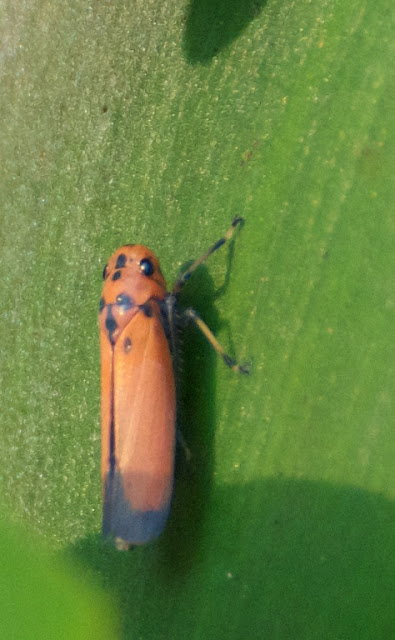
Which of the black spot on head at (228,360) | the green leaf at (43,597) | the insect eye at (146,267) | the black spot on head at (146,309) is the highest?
the insect eye at (146,267)

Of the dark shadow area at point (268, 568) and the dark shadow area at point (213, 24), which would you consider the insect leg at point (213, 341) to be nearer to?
the dark shadow area at point (268, 568)

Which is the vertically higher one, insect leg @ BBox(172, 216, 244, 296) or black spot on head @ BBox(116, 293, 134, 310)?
insect leg @ BBox(172, 216, 244, 296)

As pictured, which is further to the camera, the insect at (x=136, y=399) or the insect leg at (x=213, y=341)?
the insect leg at (x=213, y=341)

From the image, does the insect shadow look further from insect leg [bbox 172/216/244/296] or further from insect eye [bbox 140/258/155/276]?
insect eye [bbox 140/258/155/276]

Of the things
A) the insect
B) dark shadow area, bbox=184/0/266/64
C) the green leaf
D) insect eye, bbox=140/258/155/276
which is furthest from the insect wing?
dark shadow area, bbox=184/0/266/64

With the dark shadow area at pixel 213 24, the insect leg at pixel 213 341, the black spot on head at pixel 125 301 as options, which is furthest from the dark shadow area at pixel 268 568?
the dark shadow area at pixel 213 24

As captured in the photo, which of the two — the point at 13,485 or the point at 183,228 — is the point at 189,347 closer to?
the point at 183,228
